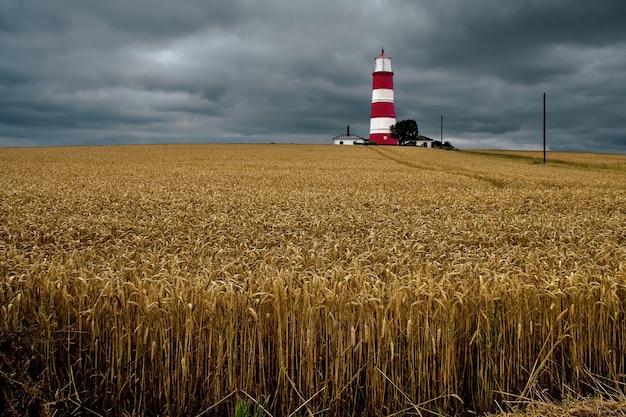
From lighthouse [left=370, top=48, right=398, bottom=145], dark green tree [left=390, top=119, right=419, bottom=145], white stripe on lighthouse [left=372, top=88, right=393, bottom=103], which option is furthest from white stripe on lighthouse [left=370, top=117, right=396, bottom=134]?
dark green tree [left=390, top=119, right=419, bottom=145]

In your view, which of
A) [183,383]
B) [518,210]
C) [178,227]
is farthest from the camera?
[518,210]

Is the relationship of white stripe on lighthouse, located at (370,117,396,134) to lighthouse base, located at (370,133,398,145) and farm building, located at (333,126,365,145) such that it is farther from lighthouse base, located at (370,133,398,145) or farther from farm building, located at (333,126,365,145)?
farm building, located at (333,126,365,145)

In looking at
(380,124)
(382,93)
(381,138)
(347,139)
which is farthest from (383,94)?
(347,139)

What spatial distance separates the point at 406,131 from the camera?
336ft

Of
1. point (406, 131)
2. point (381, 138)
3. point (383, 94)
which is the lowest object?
point (381, 138)

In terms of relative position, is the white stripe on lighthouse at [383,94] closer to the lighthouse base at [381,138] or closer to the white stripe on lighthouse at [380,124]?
the white stripe on lighthouse at [380,124]

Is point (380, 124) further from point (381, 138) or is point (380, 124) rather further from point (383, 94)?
point (383, 94)

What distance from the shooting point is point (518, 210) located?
13258 mm

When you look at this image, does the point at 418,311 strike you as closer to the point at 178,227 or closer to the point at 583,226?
the point at 178,227

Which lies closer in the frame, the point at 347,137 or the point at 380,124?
the point at 380,124

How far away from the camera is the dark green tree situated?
335 ft

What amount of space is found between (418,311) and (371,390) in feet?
2.63

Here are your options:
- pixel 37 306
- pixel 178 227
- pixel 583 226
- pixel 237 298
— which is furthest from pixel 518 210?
pixel 37 306

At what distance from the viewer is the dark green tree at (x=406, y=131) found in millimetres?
102125
